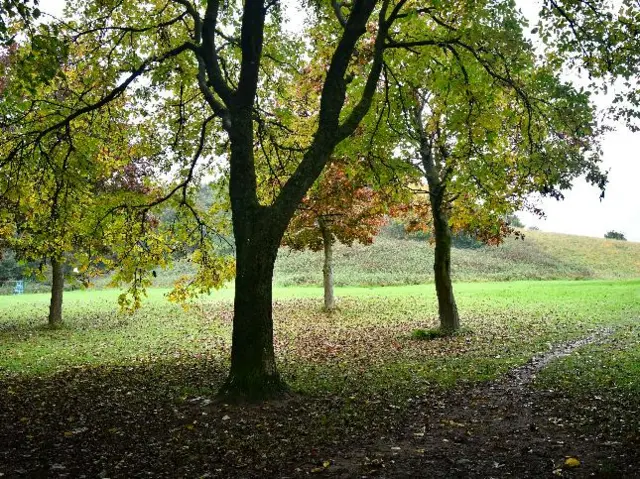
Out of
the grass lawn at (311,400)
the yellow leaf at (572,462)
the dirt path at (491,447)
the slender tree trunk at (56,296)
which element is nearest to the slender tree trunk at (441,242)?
the grass lawn at (311,400)

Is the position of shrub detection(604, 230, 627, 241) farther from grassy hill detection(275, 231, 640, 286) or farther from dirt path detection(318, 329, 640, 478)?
dirt path detection(318, 329, 640, 478)

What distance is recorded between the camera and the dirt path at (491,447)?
593cm

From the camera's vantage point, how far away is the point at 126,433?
786cm

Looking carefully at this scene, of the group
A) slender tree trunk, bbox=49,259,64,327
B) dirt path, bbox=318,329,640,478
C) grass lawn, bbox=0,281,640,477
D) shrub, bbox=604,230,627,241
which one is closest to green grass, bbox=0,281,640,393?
grass lawn, bbox=0,281,640,477

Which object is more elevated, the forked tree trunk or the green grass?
the forked tree trunk

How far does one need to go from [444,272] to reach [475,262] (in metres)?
39.1

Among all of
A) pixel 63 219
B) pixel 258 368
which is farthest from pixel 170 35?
pixel 258 368

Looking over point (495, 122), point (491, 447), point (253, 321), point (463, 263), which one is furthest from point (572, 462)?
point (463, 263)

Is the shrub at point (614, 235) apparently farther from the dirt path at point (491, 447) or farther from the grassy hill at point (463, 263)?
the dirt path at point (491, 447)

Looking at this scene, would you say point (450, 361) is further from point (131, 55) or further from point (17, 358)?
point (17, 358)

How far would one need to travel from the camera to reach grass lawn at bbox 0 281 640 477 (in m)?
6.64

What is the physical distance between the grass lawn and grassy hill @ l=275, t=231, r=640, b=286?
91.3 ft

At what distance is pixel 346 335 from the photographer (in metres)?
18.8

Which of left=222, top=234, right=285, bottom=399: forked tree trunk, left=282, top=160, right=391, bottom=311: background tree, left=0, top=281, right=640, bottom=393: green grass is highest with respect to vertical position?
left=282, top=160, right=391, bottom=311: background tree
